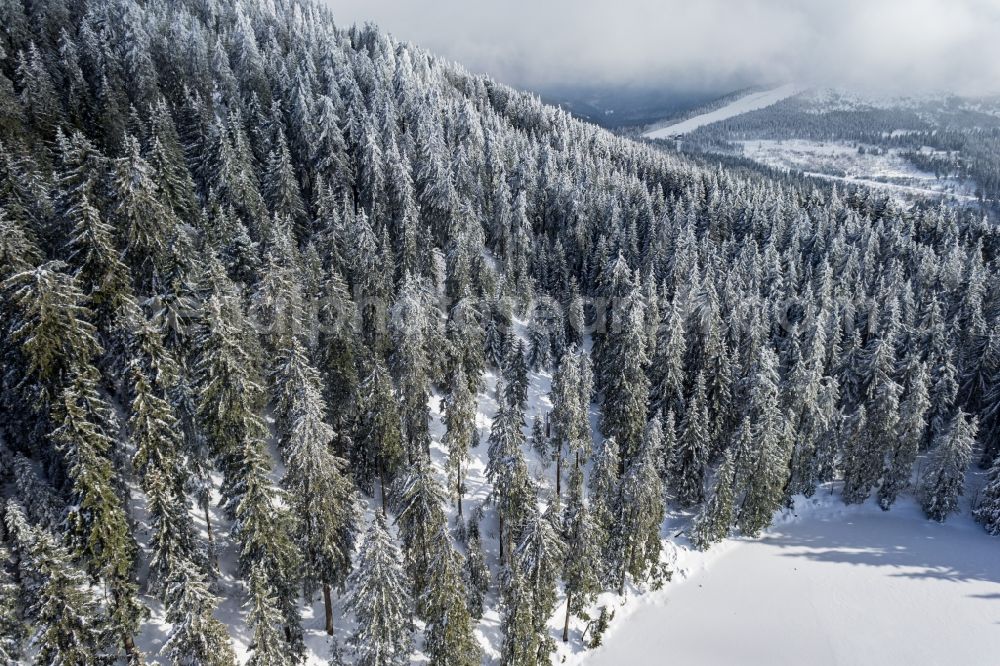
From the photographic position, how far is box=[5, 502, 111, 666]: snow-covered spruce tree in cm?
1783

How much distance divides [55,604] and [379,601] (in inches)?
446

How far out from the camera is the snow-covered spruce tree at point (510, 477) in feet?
106

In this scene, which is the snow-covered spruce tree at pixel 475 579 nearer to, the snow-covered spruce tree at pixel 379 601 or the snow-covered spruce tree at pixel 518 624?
the snow-covered spruce tree at pixel 518 624

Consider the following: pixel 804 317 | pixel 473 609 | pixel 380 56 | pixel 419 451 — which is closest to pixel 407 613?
pixel 473 609

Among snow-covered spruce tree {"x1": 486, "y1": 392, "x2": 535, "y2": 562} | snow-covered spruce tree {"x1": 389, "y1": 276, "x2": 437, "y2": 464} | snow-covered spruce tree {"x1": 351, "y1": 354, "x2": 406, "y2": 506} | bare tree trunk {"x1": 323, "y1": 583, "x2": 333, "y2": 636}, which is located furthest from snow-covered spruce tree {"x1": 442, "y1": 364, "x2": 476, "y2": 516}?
bare tree trunk {"x1": 323, "y1": 583, "x2": 333, "y2": 636}

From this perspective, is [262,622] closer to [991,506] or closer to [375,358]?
[375,358]

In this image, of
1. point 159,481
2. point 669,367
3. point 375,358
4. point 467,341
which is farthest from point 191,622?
point 669,367

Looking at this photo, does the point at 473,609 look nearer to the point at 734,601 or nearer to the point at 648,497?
the point at 648,497

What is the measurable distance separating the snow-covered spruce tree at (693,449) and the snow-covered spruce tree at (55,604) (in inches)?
1563

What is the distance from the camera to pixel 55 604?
60.1 ft

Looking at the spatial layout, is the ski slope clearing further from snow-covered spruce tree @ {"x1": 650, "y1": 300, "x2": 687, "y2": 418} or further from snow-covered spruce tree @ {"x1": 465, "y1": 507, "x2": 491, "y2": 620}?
snow-covered spruce tree @ {"x1": 650, "y1": 300, "x2": 687, "y2": 418}

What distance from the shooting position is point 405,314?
137 feet

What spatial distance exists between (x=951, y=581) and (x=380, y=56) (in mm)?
129583

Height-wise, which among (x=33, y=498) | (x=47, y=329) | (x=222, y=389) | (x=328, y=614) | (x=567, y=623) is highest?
(x=47, y=329)
